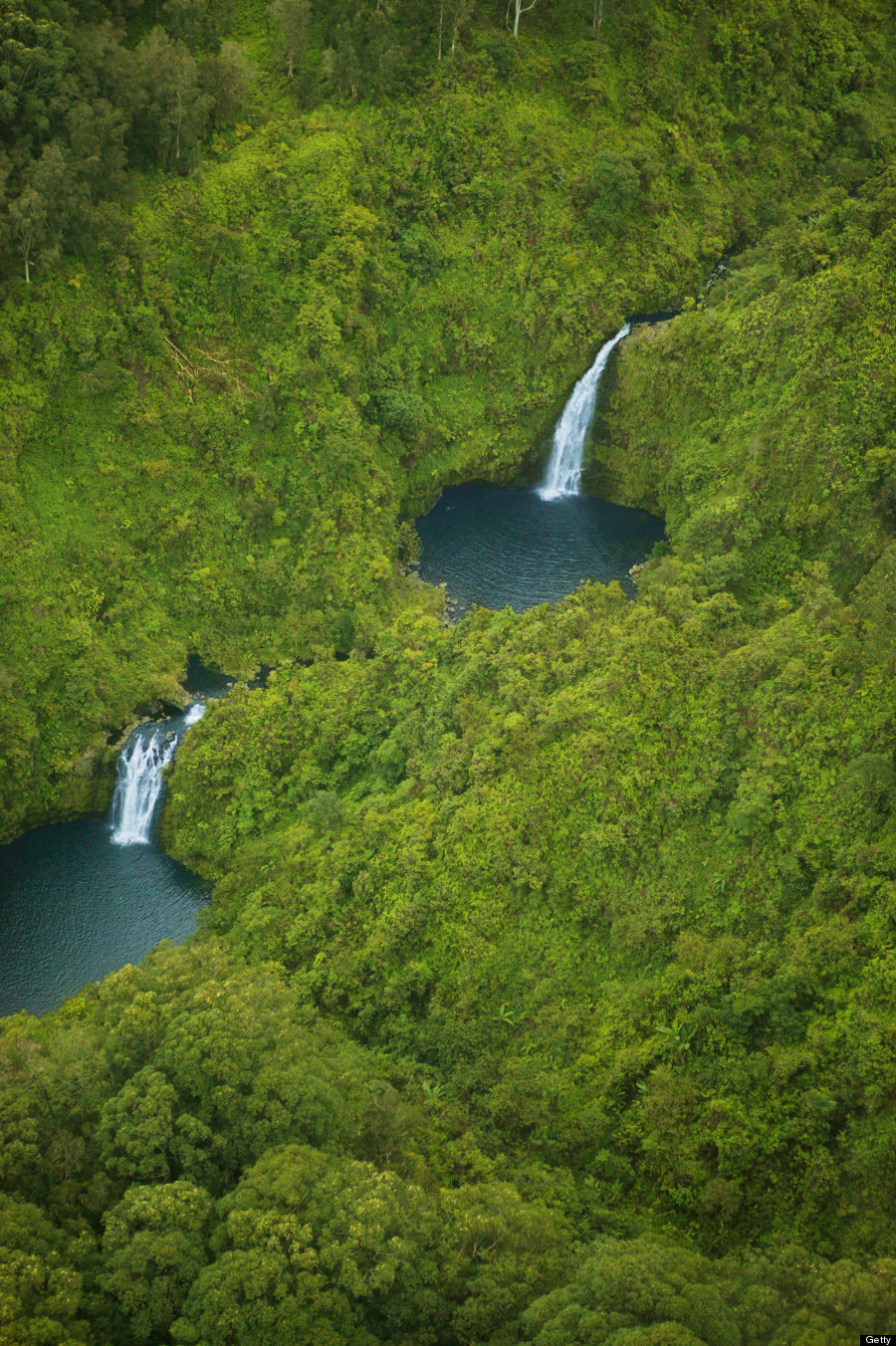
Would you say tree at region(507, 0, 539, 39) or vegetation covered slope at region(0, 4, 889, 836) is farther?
tree at region(507, 0, 539, 39)

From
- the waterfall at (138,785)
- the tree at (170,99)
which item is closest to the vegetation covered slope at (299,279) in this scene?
the tree at (170,99)

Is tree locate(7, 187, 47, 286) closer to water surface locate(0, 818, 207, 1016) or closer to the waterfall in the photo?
the waterfall

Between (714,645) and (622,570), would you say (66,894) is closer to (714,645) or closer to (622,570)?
(714,645)

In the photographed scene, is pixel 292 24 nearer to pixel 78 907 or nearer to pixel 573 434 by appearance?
pixel 573 434

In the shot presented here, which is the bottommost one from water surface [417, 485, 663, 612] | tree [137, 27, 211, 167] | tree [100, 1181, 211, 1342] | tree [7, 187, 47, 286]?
water surface [417, 485, 663, 612]

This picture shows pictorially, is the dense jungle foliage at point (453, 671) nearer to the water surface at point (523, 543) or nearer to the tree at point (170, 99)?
the tree at point (170, 99)

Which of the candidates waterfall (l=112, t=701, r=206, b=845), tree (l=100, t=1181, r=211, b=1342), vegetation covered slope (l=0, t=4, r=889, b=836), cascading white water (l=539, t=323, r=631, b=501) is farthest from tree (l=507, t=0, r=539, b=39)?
tree (l=100, t=1181, r=211, b=1342)

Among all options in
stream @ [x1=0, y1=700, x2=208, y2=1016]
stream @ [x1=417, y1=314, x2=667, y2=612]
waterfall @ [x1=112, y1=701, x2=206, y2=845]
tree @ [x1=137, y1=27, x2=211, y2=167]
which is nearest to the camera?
stream @ [x1=0, y1=700, x2=208, y2=1016]
